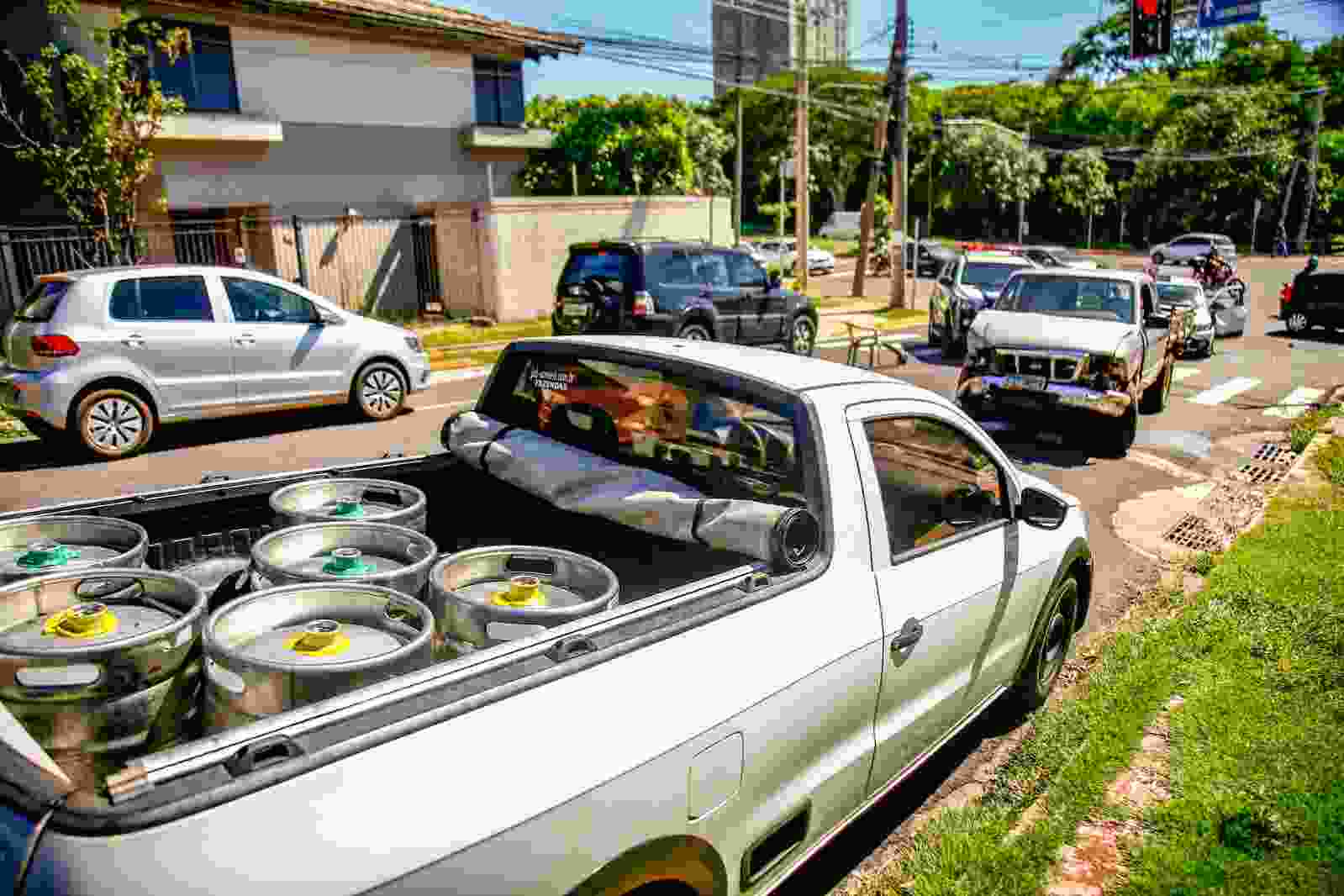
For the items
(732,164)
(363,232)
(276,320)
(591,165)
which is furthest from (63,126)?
(732,164)

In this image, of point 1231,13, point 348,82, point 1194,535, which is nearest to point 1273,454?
point 1194,535

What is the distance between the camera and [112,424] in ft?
29.9

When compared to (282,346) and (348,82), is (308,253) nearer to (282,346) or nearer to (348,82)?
(348,82)

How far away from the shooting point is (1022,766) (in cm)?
405

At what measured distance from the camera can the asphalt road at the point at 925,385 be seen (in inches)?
162

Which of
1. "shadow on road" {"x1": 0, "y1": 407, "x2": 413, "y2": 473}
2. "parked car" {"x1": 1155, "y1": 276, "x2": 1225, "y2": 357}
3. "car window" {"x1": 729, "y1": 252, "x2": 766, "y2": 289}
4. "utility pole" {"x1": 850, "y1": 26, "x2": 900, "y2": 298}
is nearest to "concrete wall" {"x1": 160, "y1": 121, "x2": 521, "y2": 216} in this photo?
"utility pole" {"x1": 850, "y1": 26, "x2": 900, "y2": 298}

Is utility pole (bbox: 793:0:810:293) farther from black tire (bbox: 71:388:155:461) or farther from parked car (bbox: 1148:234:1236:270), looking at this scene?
black tire (bbox: 71:388:155:461)

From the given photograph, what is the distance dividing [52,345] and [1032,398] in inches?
371

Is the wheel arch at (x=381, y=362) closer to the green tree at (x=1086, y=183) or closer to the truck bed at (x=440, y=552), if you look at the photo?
the truck bed at (x=440, y=552)

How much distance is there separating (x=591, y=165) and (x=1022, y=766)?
26.6m

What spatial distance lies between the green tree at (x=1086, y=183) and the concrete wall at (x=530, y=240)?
43.9 metres

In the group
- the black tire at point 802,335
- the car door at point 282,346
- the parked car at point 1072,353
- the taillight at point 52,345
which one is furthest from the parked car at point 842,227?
the taillight at point 52,345

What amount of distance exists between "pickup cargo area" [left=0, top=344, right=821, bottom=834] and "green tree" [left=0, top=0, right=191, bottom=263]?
13.2m

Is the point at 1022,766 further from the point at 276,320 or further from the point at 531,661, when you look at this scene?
the point at 276,320
